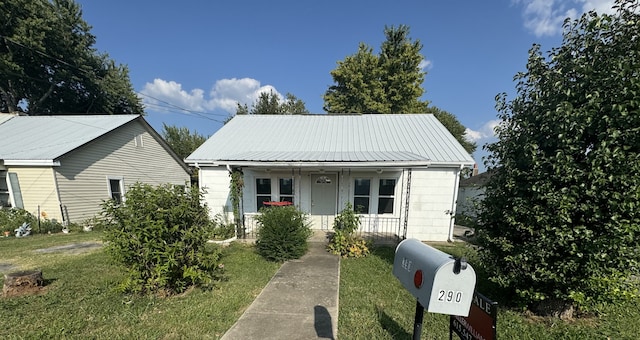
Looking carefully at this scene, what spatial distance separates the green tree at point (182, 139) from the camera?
2106 cm

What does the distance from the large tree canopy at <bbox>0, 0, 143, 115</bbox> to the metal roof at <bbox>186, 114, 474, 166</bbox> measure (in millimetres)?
21337

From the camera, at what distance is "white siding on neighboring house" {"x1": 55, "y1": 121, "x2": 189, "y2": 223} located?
32.5ft

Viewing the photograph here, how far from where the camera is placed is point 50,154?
9.34m

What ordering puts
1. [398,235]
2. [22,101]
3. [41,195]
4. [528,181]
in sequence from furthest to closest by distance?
1. [22,101]
2. [41,195]
3. [398,235]
4. [528,181]

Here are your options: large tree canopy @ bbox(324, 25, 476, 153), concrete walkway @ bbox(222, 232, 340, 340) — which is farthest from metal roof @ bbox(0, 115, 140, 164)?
large tree canopy @ bbox(324, 25, 476, 153)

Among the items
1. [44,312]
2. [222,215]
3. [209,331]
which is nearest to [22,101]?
[222,215]

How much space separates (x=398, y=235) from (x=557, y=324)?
5.06 meters

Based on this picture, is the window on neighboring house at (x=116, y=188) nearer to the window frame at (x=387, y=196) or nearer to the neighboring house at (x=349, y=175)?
the neighboring house at (x=349, y=175)

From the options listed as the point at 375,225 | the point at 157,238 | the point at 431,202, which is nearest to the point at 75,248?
the point at 157,238

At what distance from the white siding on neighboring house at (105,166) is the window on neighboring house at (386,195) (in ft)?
31.2

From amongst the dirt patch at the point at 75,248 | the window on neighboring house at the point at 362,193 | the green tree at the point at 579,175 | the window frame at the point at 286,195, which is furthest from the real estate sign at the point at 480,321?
the dirt patch at the point at 75,248

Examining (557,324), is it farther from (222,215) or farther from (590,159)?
(222,215)

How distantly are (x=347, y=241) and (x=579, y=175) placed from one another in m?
4.52

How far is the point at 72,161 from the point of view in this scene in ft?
32.8
